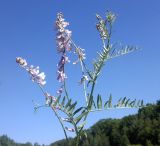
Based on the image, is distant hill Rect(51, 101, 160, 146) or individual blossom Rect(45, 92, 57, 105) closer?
individual blossom Rect(45, 92, 57, 105)

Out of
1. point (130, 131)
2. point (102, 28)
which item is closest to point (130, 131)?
point (130, 131)

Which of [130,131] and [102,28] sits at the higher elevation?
[130,131]

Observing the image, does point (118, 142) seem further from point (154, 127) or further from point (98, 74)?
point (98, 74)

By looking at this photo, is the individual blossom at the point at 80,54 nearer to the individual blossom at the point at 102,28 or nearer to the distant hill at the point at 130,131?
the individual blossom at the point at 102,28

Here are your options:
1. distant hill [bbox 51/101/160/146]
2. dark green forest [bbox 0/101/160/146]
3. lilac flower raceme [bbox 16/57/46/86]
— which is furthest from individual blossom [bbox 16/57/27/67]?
dark green forest [bbox 0/101/160/146]

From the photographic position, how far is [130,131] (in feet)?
378

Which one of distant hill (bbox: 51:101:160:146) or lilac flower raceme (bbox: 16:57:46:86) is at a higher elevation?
distant hill (bbox: 51:101:160:146)

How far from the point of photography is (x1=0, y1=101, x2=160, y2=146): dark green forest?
101875mm

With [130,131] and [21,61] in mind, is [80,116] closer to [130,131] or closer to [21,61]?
[21,61]

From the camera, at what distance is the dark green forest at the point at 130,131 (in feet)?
334

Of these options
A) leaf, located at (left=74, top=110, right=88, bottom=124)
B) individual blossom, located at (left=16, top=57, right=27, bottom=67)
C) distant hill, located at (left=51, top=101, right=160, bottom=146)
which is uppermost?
distant hill, located at (left=51, top=101, right=160, bottom=146)

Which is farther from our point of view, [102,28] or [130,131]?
[130,131]

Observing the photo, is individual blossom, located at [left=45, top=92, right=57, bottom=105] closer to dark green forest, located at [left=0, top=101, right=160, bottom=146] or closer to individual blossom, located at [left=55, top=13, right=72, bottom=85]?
individual blossom, located at [left=55, top=13, right=72, bottom=85]

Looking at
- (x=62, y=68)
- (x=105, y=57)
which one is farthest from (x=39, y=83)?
(x=105, y=57)
